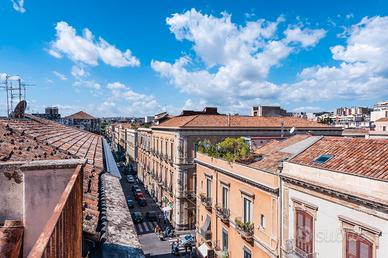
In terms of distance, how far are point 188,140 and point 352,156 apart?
2112 centimetres

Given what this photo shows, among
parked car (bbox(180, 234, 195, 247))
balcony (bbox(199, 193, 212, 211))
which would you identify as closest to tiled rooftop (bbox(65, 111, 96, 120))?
parked car (bbox(180, 234, 195, 247))

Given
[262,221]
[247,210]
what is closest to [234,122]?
[247,210]

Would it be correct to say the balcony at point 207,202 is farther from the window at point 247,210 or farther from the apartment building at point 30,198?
the apartment building at point 30,198

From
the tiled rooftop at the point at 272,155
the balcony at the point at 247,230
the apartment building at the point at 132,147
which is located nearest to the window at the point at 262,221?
the balcony at the point at 247,230

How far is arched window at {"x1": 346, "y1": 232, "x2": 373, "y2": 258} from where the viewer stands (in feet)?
34.8

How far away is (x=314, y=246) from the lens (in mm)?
13062

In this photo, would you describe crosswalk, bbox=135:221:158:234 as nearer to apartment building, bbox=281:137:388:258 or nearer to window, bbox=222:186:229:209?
window, bbox=222:186:229:209

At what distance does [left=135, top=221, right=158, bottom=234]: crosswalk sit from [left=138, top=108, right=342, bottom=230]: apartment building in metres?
2.19

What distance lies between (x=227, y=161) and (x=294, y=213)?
6997 mm

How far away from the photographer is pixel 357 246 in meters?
11.0

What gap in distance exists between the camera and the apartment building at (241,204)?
1585cm

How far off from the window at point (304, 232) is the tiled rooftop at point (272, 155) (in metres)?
2.97

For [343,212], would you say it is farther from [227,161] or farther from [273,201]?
[227,161]

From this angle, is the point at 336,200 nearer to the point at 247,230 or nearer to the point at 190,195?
the point at 247,230
